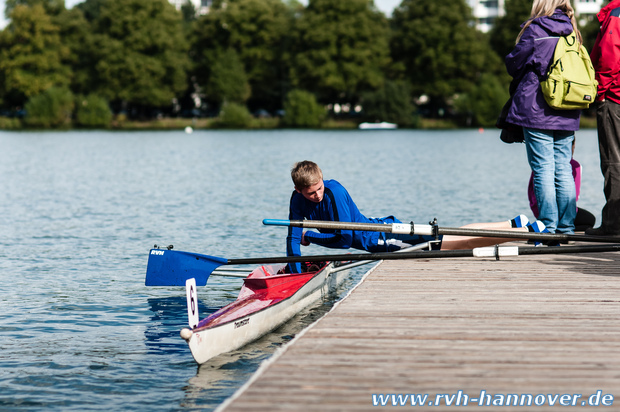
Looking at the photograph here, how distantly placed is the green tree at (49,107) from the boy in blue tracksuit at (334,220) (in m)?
79.7

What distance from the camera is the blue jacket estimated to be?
27.4 feet

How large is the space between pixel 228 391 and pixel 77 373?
157 cm

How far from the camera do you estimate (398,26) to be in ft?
323

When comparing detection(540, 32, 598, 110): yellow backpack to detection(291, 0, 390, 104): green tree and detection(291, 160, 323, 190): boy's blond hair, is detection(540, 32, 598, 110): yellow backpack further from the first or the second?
detection(291, 0, 390, 104): green tree

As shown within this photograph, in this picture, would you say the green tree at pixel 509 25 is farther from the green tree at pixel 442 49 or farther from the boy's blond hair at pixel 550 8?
the boy's blond hair at pixel 550 8

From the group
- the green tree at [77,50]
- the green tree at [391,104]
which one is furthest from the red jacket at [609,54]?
the green tree at [77,50]

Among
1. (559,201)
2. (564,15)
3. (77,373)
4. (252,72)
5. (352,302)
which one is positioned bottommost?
(77,373)

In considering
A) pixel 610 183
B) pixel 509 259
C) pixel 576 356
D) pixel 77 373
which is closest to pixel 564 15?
pixel 610 183

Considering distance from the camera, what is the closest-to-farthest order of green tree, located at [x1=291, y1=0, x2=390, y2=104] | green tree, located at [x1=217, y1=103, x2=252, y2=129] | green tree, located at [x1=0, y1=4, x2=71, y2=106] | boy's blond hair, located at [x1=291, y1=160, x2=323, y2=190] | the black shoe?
boy's blond hair, located at [x1=291, y1=160, x2=323, y2=190] → the black shoe → green tree, located at [x1=217, y1=103, x2=252, y2=129] → green tree, located at [x1=0, y1=4, x2=71, y2=106] → green tree, located at [x1=291, y1=0, x2=390, y2=104]

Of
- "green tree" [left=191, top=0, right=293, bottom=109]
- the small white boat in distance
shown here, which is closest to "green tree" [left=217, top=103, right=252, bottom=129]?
"green tree" [left=191, top=0, right=293, bottom=109]

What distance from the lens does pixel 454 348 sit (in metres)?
5.43

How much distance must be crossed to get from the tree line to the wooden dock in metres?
78.1

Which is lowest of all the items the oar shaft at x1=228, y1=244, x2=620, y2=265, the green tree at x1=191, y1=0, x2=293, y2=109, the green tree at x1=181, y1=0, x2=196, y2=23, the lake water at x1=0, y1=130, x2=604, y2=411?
the lake water at x1=0, y1=130, x2=604, y2=411

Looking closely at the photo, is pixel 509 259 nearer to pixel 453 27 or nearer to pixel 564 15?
pixel 564 15
